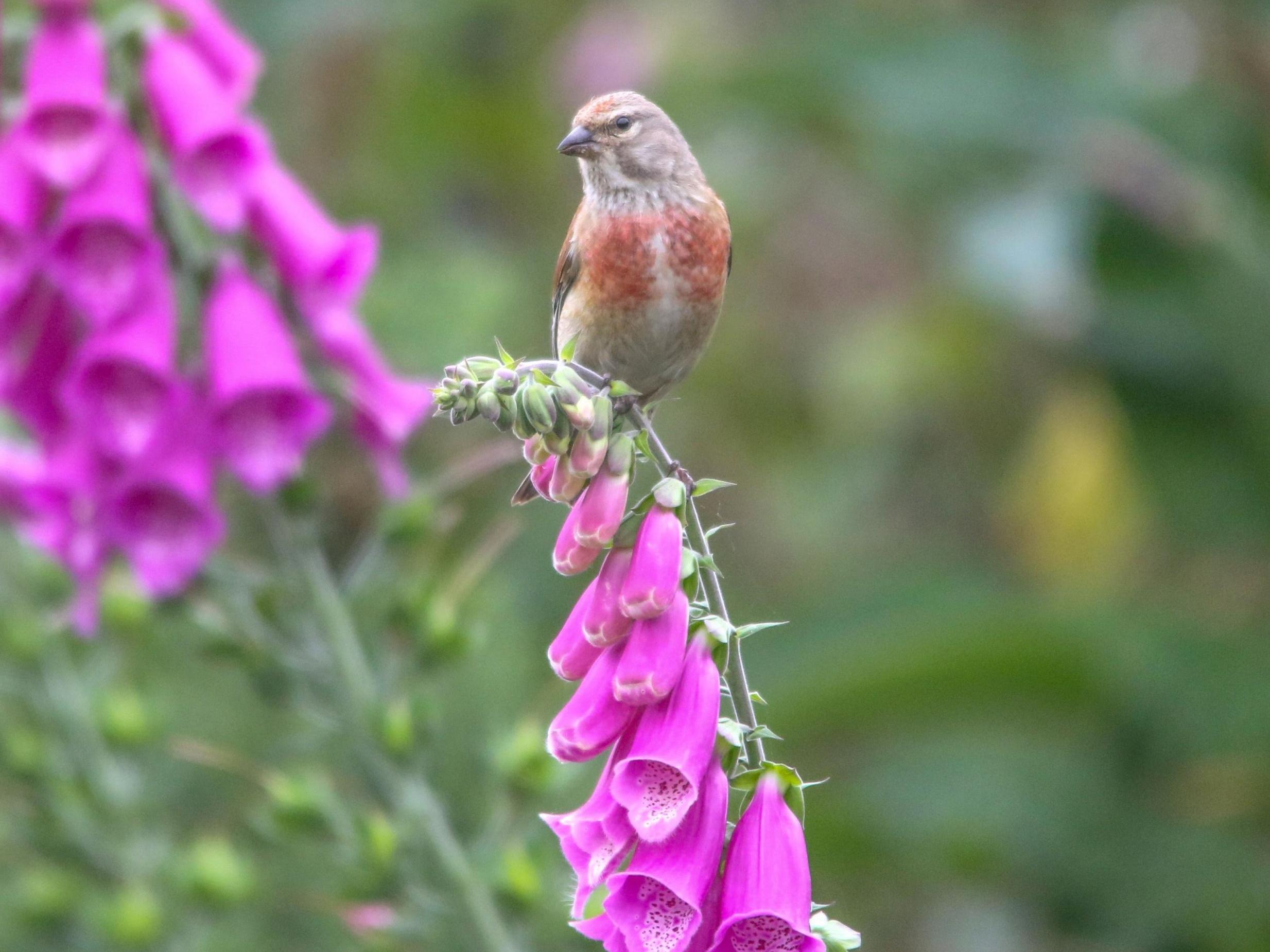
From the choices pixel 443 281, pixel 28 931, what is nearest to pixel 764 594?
pixel 443 281

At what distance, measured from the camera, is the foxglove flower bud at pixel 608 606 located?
1597mm

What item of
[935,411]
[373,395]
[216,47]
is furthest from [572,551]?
[935,411]

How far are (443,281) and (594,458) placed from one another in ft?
7.68

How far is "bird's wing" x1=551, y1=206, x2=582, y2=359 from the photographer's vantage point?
9.07ft

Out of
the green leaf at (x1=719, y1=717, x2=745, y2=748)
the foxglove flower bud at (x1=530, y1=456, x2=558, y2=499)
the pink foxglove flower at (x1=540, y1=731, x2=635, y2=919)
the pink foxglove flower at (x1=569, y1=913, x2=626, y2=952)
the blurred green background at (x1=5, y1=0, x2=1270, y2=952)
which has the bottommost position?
the pink foxglove flower at (x1=569, y1=913, x2=626, y2=952)

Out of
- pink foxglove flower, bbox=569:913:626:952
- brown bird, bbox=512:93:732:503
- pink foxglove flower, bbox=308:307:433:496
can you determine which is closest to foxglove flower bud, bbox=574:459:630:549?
pink foxglove flower, bbox=569:913:626:952

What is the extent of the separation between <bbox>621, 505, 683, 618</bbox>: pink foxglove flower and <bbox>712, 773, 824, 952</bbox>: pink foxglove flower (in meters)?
0.20

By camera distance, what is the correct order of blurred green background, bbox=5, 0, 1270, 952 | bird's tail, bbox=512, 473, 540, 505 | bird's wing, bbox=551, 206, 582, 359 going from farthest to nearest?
1. blurred green background, bbox=5, 0, 1270, 952
2. bird's wing, bbox=551, 206, 582, 359
3. bird's tail, bbox=512, 473, 540, 505

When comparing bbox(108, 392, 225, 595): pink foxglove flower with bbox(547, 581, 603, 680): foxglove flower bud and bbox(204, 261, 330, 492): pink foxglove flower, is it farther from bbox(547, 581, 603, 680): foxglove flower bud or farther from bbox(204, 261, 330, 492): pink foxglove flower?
bbox(547, 581, 603, 680): foxglove flower bud

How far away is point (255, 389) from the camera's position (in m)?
2.45

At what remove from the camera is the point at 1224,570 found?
4621 mm

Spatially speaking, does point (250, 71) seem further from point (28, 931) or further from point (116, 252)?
point (28, 931)

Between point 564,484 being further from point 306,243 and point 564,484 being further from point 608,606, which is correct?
point 306,243

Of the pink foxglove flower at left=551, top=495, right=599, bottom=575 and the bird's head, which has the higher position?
the bird's head
